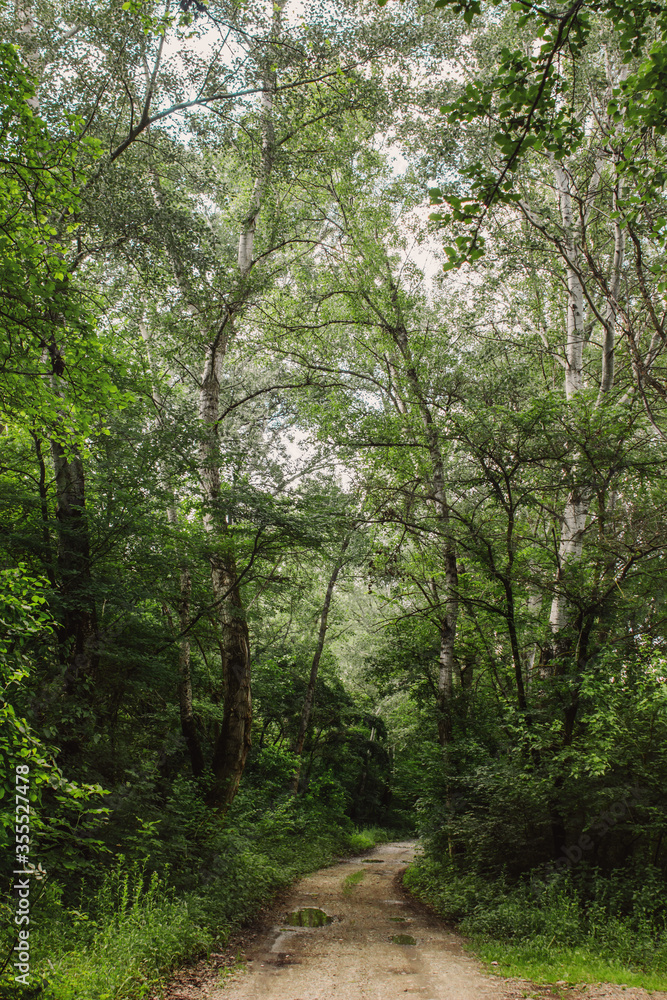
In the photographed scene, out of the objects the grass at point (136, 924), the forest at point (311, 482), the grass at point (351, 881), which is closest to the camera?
the grass at point (136, 924)

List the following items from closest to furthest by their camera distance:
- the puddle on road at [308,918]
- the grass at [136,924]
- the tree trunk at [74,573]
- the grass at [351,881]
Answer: the grass at [136,924] < the tree trunk at [74,573] < the puddle on road at [308,918] < the grass at [351,881]

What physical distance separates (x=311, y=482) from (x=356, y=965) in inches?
354

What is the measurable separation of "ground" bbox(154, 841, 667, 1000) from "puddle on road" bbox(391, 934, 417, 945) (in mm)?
12

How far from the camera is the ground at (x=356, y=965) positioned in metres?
4.48

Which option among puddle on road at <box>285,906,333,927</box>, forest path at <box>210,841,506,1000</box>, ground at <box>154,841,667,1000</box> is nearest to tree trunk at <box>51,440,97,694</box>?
ground at <box>154,841,667,1000</box>

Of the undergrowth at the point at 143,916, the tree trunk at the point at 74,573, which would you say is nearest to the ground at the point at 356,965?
the undergrowth at the point at 143,916

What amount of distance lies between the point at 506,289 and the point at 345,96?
736 cm

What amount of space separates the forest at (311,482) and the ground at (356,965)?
383mm

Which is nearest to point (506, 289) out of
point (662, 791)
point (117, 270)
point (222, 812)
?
point (117, 270)

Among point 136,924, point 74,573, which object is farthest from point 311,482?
point 136,924

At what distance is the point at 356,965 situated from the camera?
536cm

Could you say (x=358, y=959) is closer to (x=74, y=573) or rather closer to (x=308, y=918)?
(x=308, y=918)

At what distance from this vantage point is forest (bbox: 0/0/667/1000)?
4.41 m

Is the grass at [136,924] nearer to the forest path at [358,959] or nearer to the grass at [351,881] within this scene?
the forest path at [358,959]
